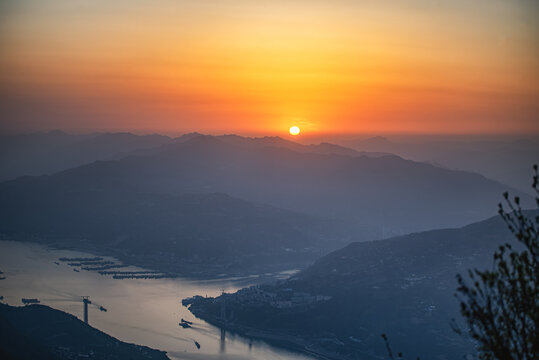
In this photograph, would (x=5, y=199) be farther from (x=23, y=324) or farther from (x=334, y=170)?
(x=23, y=324)

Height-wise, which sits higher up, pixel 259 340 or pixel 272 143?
pixel 272 143

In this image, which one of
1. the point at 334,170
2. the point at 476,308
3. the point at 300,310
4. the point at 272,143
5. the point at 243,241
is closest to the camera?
the point at 476,308

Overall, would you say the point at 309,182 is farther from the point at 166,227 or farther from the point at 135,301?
the point at 135,301

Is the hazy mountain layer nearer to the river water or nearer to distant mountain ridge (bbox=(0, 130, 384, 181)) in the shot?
the river water

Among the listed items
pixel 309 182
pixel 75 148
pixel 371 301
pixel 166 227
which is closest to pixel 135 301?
pixel 371 301

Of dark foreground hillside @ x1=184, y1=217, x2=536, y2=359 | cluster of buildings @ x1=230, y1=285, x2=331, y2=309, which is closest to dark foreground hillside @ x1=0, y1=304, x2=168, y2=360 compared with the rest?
dark foreground hillside @ x1=184, y1=217, x2=536, y2=359

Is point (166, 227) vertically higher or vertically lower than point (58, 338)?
higher

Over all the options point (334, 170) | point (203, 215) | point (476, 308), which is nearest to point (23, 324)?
point (476, 308)

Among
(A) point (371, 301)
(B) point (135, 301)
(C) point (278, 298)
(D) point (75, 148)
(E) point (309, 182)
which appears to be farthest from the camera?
(D) point (75, 148)
